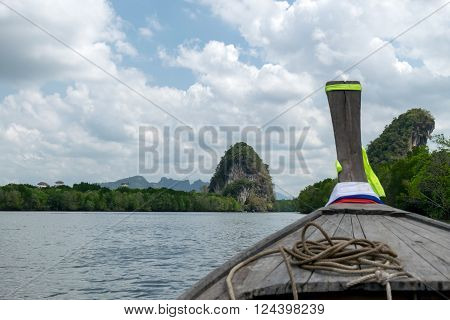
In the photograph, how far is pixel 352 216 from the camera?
220 inches

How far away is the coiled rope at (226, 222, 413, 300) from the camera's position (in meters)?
3.10

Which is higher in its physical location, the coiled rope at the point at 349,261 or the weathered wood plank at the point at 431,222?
the weathered wood plank at the point at 431,222

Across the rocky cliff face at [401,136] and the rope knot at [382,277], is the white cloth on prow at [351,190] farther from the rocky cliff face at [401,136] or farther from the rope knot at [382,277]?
the rocky cliff face at [401,136]

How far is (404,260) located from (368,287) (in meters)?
0.63

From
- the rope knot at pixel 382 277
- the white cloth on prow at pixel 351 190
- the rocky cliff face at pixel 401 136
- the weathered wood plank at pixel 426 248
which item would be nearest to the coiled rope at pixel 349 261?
the rope knot at pixel 382 277

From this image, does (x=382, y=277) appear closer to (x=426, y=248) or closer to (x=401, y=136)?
(x=426, y=248)

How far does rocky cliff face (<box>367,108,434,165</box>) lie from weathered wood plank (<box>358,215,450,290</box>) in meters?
130

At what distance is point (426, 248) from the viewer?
417cm

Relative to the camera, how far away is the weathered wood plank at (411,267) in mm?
3109

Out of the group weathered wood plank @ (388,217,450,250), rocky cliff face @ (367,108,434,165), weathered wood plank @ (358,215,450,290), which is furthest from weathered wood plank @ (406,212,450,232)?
rocky cliff face @ (367,108,434,165)

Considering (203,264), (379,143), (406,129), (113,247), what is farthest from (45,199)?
(203,264)

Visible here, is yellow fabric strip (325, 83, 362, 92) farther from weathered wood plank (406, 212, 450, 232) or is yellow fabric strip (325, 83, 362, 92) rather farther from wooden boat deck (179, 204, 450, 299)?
wooden boat deck (179, 204, 450, 299)

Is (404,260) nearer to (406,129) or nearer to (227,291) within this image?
(227,291)

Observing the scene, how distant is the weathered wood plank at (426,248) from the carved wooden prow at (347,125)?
1590mm
